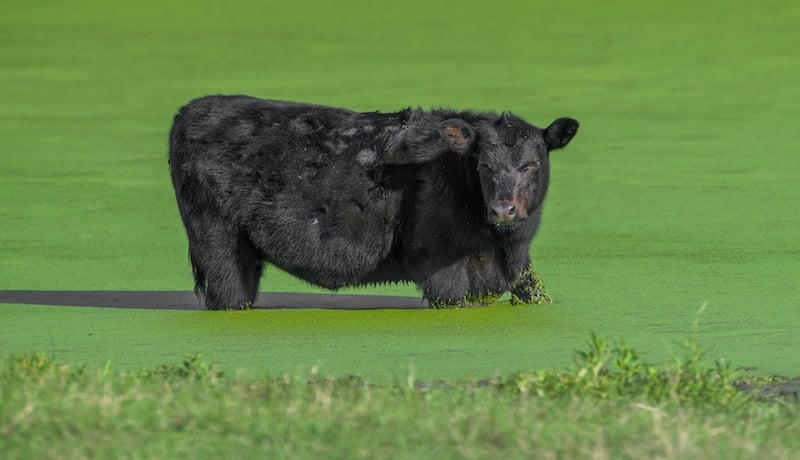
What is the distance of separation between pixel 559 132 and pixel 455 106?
8.97 meters

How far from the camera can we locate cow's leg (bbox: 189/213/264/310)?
10516mm

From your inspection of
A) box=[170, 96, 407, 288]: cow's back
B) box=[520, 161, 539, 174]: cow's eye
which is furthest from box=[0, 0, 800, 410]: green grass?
box=[520, 161, 539, 174]: cow's eye

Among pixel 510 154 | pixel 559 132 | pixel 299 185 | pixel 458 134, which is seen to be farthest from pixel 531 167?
pixel 299 185

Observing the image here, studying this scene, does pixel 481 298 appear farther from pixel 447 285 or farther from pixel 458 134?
pixel 458 134

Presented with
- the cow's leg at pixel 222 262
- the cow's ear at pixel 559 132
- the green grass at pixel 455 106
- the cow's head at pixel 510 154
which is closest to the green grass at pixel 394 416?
the green grass at pixel 455 106

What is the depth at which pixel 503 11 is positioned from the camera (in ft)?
86.8

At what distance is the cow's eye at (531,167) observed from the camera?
999cm

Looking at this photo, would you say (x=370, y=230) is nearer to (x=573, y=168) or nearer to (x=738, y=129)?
(x=573, y=168)

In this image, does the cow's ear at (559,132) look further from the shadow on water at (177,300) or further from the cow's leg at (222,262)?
the cow's leg at (222,262)

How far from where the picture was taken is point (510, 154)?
9977 millimetres

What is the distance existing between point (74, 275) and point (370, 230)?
2473mm

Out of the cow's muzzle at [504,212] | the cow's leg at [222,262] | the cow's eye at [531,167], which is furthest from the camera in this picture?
the cow's leg at [222,262]

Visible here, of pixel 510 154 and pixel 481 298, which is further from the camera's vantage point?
pixel 481 298

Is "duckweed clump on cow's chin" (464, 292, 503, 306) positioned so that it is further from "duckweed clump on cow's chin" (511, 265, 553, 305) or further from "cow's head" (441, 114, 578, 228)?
"cow's head" (441, 114, 578, 228)
